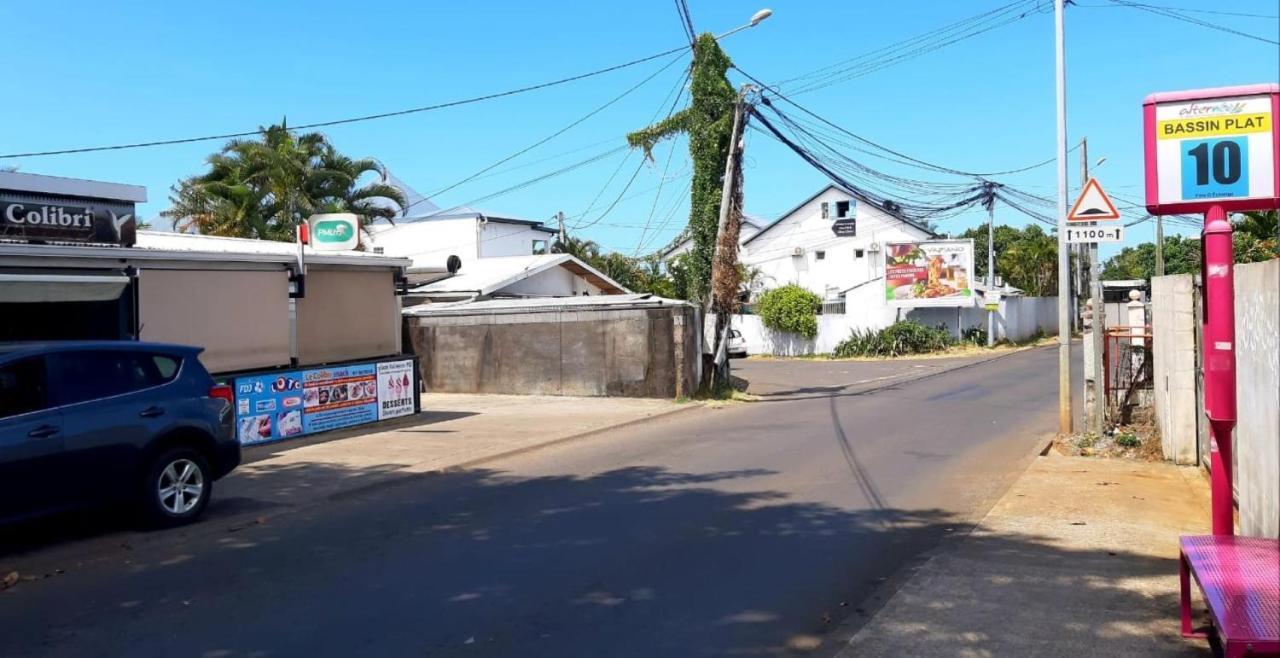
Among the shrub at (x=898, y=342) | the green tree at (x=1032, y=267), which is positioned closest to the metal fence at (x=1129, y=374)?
the shrub at (x=898, y=342)

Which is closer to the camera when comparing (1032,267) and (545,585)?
(545,585)

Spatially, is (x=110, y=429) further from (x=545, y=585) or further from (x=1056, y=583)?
(x=1056, y=583)

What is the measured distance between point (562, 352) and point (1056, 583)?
1679cm

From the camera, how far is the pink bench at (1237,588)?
168 inches

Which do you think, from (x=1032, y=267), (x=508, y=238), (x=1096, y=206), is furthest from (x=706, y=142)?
(x=1032, y=267)

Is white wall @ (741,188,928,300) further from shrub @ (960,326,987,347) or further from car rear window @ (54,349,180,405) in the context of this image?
car rear window @ (54,349,180,405)

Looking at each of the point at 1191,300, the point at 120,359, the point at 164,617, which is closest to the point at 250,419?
the point at 120,359

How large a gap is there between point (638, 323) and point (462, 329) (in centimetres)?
487

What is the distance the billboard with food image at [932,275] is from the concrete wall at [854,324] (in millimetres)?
883

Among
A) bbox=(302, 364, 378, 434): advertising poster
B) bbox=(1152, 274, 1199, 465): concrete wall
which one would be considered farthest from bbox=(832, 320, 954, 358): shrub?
bbox=(1152, 274, 1199, 465): concrete wall

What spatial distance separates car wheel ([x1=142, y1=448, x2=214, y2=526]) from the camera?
8688 mm

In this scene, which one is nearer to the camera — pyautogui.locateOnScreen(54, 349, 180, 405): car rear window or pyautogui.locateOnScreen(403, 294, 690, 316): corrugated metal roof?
pyautogui.locateOnScreen(54, 349, 180, 405): car rear window

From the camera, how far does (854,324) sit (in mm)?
43875

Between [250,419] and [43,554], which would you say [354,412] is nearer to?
[250,419]
